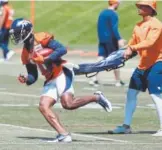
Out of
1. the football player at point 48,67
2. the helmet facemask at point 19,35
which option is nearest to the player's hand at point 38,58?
the football player at point 48,67

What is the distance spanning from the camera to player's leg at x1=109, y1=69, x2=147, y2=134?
1322 centimetres

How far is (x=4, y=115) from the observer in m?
15.5

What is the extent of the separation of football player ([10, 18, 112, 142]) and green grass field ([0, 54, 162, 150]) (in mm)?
377

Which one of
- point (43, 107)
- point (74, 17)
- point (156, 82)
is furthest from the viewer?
point (74, 17)

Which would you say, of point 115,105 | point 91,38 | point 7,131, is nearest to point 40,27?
point 91,38

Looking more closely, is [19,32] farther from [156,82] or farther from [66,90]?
[156,82]

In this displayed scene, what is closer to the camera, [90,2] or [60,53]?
[60,53]

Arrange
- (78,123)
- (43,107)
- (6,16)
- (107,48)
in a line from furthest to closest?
(6,16) → (107,48) → (78,123) → (43,107)

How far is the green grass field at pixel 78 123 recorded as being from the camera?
11.8 m

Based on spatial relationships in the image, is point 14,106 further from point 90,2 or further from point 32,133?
point 90,2

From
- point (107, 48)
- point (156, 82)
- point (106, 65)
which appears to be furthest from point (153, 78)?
point (107, 48)

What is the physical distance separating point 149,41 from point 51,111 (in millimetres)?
1623

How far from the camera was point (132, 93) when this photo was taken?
43.7ft

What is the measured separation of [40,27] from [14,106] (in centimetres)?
2047
